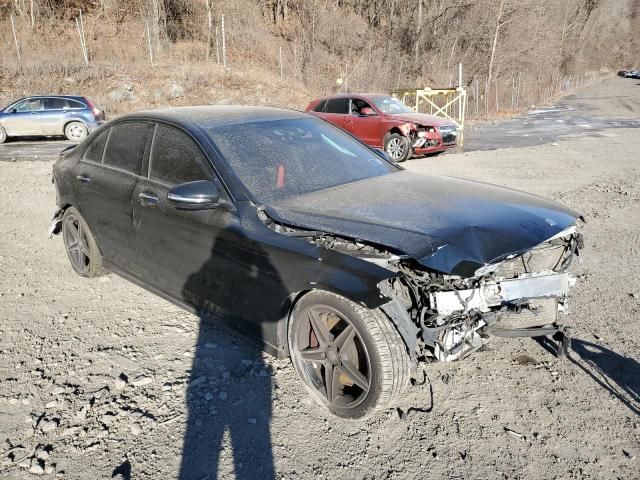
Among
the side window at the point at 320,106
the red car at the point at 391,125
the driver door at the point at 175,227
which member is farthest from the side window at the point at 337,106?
the driver door at the point at 175,227

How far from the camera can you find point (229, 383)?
313 cm

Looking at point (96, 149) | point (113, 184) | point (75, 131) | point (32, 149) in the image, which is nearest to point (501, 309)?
point (113, 184)

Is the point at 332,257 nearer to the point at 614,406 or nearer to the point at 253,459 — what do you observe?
the point at 253,459

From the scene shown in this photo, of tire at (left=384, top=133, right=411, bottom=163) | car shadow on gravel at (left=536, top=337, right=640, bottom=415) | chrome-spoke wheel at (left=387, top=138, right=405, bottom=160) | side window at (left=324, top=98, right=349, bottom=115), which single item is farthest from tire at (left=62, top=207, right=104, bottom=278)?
side window at (left=324, top=98, right=349, bottom=115)

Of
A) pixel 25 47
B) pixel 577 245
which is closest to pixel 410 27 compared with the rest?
pixel 25 47

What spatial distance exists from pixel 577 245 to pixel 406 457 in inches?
64.9

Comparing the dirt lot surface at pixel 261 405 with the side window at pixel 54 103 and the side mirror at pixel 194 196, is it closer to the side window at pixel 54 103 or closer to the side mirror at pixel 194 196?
the side mirror at pixel 194 196

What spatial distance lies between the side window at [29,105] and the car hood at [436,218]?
16.8m

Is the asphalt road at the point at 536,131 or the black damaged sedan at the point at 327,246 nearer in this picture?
the black damaged sedan at the point at 327,246

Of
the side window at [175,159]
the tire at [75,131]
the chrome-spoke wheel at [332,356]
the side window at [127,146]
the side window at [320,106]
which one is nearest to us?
the chrome-spoke wheel at [332,356]

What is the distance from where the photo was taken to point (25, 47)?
89.0 ft

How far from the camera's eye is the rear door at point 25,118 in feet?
54.5

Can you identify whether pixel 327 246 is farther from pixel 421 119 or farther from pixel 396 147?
pixel 421 119

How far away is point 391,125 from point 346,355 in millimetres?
10344
